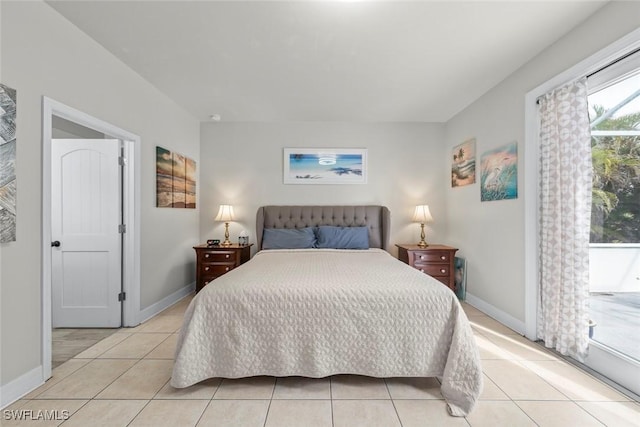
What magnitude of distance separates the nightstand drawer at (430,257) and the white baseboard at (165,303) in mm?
3293

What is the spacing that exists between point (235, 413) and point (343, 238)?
2.64 meters

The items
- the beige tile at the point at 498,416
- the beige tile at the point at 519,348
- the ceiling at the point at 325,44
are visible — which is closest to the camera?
the beige tile at the point at 498,416

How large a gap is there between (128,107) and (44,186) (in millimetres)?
1266

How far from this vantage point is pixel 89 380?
6.91 ft

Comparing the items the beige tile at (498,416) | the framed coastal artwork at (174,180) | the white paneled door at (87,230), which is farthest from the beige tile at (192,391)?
the framed coastal artwork at (174,180)

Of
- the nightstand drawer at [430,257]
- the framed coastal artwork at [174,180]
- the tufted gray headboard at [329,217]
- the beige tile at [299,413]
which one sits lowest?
the beige tile at [299,413]

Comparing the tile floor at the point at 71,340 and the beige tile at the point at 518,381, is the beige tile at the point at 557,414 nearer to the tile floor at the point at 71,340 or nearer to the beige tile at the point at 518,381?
the beige tile at the point at 518,381

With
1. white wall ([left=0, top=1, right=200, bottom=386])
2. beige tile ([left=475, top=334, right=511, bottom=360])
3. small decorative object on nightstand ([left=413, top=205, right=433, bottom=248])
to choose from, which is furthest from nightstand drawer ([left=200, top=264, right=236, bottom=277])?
beige tile ([left=475, top=334, right=511, bottom=360])

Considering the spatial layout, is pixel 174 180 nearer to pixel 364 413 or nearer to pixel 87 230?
pixel 87 230

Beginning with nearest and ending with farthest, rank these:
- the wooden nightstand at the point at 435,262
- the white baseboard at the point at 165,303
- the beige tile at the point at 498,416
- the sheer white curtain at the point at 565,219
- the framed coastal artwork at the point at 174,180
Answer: the beige tile at the point at 498,416 < the sheer white curtain at the point at 565,219 < the white baseboard at the point at 165,303 < the framed coastal artwork at the point at 174,180 < the wooden nightstand at the point at 435,262

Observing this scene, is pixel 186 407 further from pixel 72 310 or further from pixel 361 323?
pixel 72 310

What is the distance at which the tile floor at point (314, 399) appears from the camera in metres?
1.70

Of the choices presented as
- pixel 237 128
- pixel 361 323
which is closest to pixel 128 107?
pixel 237 128

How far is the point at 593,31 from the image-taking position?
2.17m
